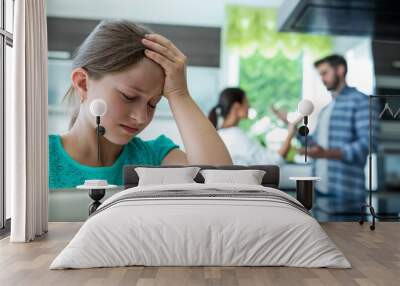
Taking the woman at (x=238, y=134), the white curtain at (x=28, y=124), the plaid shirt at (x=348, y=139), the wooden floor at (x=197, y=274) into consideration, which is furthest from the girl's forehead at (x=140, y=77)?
the wooden floor at (x=197, y=274)

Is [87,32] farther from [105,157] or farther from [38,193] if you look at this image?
[38,193]

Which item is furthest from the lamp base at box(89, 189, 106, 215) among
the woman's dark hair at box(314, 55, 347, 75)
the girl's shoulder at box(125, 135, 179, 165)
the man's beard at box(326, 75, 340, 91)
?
the woman's dark hair at box(314, 55, 347, 75)

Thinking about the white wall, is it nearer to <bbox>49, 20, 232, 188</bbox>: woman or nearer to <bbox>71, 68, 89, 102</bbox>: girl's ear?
<bbox>49, 20, 232, 188</bbox>: woman

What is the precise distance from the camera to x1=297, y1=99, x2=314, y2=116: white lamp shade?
5570mm

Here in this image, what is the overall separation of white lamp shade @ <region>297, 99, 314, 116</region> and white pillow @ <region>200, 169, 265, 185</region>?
94cm

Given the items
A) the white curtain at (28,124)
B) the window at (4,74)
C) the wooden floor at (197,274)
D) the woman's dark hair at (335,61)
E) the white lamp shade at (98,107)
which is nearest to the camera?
the wooden floor at (197,274)

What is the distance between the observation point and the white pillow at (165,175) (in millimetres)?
5062

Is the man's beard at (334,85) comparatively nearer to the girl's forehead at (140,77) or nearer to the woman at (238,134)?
the woman at (238,134)

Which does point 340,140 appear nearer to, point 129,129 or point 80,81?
point 129,129

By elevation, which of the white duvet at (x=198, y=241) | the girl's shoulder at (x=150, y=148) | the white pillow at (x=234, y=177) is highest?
the girl's shoulder at (x=150, y=148)

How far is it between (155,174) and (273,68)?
1.96 metres

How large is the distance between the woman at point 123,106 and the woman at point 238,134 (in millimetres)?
113

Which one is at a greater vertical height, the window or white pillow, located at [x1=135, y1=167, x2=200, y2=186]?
the window

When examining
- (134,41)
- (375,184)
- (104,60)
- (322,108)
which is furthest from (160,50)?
(375,184)
